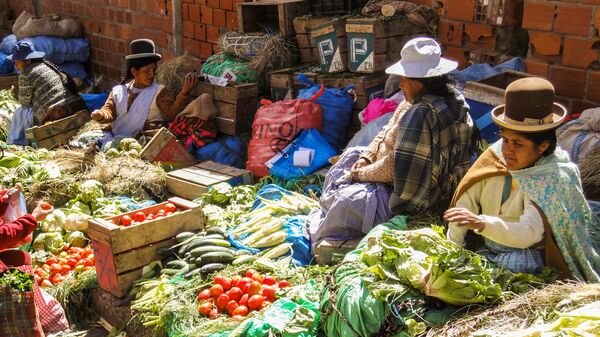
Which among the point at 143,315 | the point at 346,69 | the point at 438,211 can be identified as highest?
the point at 346,69

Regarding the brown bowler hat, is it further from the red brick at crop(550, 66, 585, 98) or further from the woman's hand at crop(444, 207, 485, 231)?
the red brick at crop(550, 66, 585, 98)

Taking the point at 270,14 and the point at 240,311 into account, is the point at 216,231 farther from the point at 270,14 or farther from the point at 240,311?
the point at 270,14

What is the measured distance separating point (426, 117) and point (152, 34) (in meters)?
7.03

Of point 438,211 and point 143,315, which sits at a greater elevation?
point 438,211

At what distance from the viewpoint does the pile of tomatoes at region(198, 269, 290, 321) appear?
4316mm

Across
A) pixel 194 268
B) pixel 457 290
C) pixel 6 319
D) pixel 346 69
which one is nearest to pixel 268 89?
pixel 346 69

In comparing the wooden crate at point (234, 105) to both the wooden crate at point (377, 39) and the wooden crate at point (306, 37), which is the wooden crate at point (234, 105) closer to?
the wooden crate at point (306, 37)

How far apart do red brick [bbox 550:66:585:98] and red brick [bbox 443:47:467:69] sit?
974 millimetres

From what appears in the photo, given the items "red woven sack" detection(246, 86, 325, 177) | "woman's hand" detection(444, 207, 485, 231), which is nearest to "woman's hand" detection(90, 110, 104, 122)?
"red woven sack" detection(246, 86, 325, 177)

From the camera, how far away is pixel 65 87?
30.2 feet

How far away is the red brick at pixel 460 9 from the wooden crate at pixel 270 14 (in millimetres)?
2132

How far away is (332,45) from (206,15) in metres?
3.08

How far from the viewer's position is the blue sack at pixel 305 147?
21.0 ft

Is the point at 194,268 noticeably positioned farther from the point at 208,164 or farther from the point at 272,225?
the point at 208,164
